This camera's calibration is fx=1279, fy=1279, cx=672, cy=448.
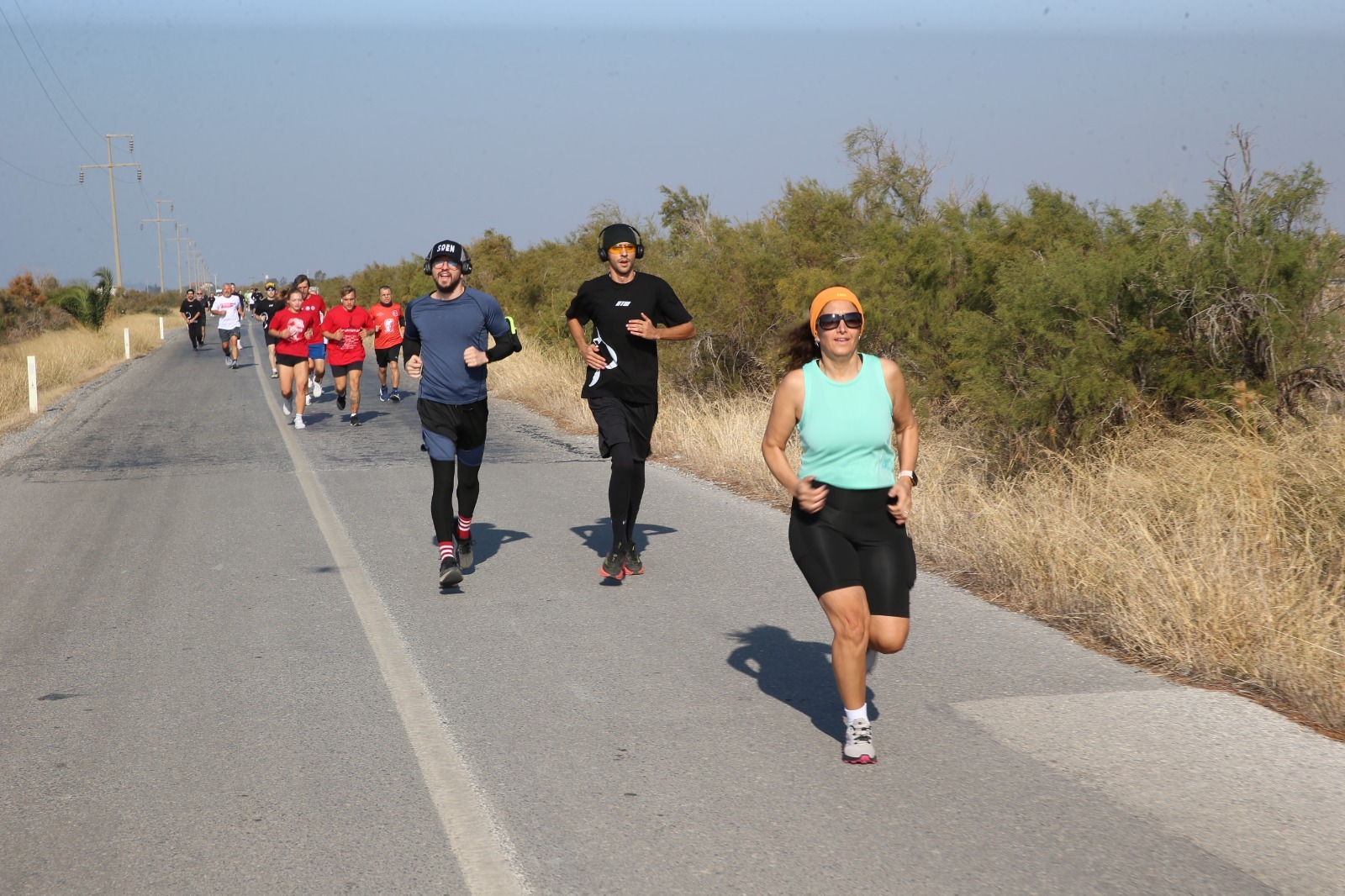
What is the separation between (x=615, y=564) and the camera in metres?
7.55

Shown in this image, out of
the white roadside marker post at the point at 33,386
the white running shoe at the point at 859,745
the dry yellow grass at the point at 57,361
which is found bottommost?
the dry yellow grass at the point at 57,361

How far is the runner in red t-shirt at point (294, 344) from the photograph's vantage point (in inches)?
678

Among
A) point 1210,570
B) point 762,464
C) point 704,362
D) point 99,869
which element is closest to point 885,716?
point 1210,570

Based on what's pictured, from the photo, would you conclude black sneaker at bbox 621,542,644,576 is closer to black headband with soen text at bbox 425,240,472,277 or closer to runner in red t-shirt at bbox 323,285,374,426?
black headband with soen text at bbox 425,240,472,277

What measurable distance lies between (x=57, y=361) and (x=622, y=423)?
24.9 metres

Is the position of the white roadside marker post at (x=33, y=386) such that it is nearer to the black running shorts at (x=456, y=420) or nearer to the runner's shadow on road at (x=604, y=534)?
the runner's shadow on road at (x=604, y=534)

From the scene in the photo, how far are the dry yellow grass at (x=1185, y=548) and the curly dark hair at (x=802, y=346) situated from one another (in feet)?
7.23

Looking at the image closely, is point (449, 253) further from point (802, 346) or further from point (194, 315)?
point (194, 315)

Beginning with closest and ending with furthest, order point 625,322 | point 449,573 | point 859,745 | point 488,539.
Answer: point 859,745 → point 449,573 → point 625,322 → point 488,539

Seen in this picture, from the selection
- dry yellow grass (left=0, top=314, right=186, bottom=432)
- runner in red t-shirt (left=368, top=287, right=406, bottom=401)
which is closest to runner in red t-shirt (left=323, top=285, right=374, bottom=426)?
runner in red t-shirt (left=368, top=287, right=406, bottom=401)

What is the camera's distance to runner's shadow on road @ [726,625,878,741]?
201 inches

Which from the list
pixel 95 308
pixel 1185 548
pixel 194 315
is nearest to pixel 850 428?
pixel 1185 548

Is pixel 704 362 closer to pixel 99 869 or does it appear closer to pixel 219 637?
pixel 219 637

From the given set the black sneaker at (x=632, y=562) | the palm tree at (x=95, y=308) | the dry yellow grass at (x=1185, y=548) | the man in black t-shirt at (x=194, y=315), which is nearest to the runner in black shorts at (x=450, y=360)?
the black sneaker at (x=632, y=562)
